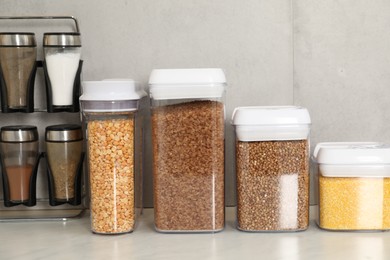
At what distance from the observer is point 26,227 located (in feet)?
4.63

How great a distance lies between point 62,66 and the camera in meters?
1.44

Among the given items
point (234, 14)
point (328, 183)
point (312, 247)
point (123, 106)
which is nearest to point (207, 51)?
point (234, 14)

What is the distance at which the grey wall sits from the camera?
1520 millimetres

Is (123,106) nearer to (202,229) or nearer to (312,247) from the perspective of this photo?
(202,229)

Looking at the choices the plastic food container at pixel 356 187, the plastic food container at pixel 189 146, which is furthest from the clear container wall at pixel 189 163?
the plastic food container at pixel 356 187

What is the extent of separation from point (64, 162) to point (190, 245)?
0.36m

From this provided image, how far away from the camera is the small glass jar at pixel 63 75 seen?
1.44 m

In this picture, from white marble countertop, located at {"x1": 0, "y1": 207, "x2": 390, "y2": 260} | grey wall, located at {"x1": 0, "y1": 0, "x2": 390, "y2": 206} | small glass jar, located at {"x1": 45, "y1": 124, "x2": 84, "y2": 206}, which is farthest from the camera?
grey wall, located at {"x1": 0, "y1": 0, "x2": 390, "y2": 206}

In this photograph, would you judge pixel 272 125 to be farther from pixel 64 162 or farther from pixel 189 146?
pixel 64 162

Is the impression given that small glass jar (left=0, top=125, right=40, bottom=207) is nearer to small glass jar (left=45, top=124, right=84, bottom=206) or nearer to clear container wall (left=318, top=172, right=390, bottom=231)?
small glass jar (left=45, top=124, right=84, bottom=206)

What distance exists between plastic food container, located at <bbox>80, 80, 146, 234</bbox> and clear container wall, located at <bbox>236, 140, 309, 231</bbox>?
0.72 ft

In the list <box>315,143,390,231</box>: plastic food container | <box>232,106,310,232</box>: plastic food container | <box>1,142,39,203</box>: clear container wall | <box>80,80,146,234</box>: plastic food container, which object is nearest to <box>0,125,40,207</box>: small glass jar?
<box>1,142,39,203</box>: clear container wall

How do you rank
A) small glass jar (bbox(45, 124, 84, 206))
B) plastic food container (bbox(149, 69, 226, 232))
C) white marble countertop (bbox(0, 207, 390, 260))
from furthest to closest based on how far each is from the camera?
small glass jar (bbox(45, 124, 84, 206)), plastic food container (bbox(149, 69, 226, 232)), white marble countertop (bbox(0, 207, 390, 260))

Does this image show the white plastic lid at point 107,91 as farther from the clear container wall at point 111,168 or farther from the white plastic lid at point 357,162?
the white plastic lid at point 357,162
